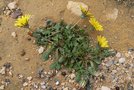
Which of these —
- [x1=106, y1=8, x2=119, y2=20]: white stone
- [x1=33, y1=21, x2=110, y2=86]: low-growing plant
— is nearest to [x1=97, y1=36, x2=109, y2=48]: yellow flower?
[x1=33, y1=21, x2=110, y2=86]: low-growing plant

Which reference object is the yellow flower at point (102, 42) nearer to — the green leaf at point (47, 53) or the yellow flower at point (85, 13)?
the yellow flower at point (85, 13)

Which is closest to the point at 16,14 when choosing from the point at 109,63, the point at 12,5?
the point at 12,5

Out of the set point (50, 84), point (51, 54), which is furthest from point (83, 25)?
point (50, 84)

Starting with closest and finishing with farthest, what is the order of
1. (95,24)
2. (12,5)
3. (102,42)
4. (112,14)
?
(102,42) < (95,24) < (112,14) < (12,5)

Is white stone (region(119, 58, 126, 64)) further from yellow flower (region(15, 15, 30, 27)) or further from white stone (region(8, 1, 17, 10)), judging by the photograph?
white stone (region(8, 1, 17, 10))

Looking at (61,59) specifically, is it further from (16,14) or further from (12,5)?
(12,5)

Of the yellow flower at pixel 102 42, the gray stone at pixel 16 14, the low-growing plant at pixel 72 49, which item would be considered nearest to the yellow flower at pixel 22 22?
the low-growing plant at pixel 72 49

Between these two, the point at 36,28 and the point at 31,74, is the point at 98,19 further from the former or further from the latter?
the point at 31,74
